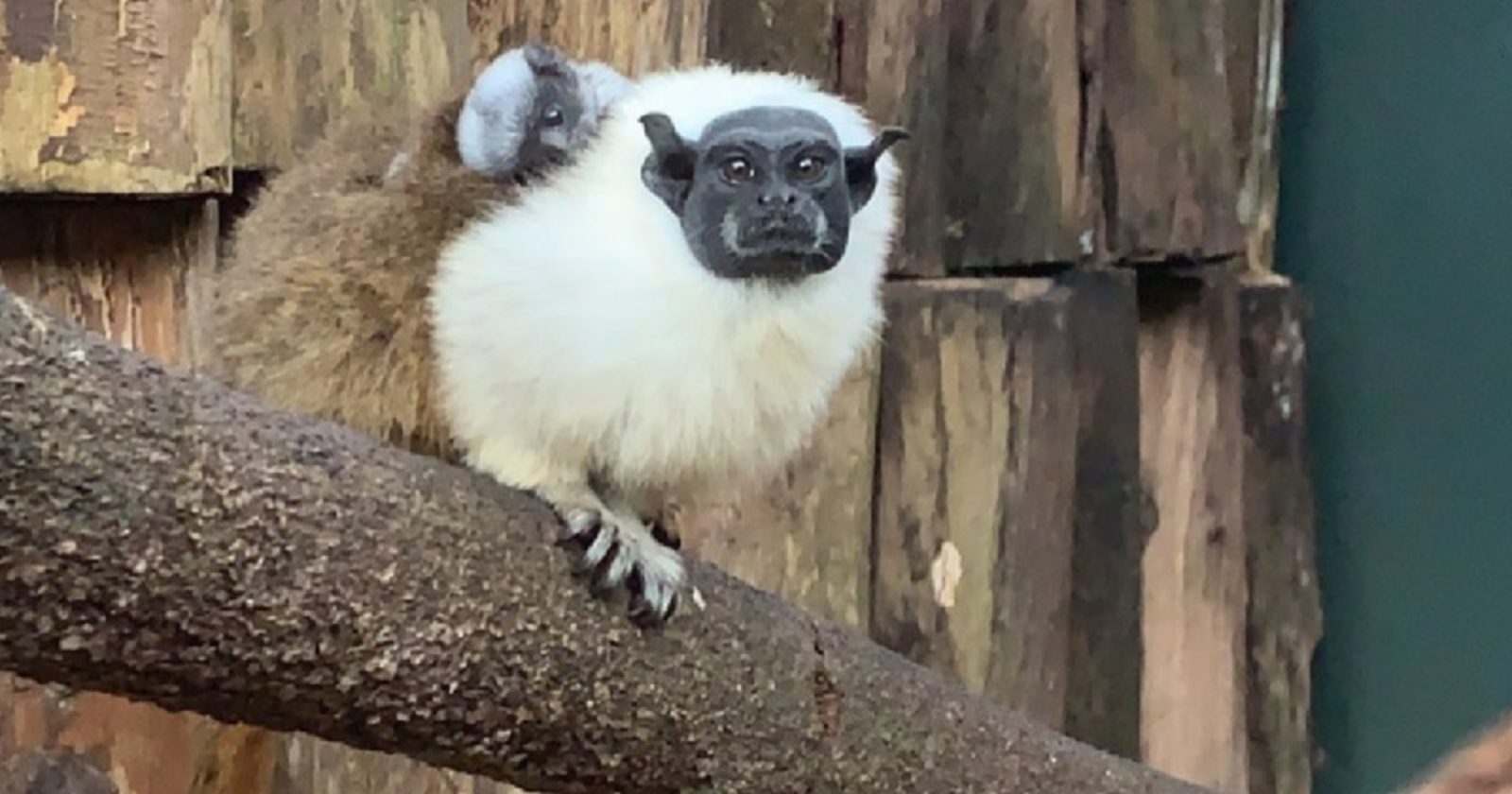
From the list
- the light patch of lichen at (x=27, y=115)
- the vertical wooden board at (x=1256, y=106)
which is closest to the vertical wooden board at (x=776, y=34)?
the vertical wooden board at (x=1256, y=106)

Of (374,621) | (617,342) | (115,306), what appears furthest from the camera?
(115,306)

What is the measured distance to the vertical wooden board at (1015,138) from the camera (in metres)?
2.23

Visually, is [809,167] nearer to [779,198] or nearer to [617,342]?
[779,198]

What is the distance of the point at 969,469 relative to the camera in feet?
7.24

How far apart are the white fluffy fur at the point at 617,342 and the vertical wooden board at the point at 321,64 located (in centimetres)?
28

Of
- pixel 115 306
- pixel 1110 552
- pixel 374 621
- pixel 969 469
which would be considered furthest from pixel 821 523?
pixel 374 621

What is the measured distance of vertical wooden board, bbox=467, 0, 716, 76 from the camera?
1.88 m

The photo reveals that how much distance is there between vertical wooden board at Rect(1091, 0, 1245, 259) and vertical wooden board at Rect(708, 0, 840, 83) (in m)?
0.27

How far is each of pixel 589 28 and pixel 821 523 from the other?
1.84 ft

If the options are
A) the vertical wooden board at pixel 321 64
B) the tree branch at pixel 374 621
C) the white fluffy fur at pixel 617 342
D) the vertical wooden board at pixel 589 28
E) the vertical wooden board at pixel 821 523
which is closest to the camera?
the tree branch at pixel 374 621

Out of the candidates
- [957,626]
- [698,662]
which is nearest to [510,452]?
[698,662]

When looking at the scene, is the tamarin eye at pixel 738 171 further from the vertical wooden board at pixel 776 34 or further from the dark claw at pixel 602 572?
the vertical wooden board at pixel 776 34

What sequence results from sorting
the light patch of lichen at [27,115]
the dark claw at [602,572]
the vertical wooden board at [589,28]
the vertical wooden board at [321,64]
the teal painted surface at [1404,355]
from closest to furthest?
the dark claw at [602,572] → the light patch of lichen at [27,115] → the vertical wooden board at [321,64] → the vertical wooden board at [589,28] → the teal painted surface at [1404,355]

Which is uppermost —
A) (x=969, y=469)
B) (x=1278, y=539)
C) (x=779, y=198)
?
(x=779, y=198)
